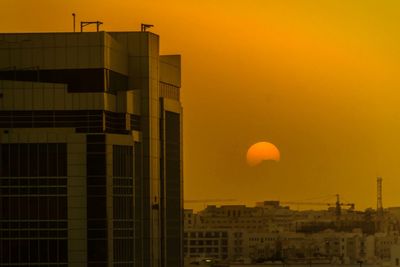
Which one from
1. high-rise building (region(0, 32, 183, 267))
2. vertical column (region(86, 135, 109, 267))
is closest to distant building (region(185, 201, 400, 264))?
high-rise building (region(0, 32, 183, 267))

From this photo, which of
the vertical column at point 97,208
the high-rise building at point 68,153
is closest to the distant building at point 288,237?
the high-rise building at point 68,153

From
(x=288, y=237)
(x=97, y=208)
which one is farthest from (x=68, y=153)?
(x=288, y=237)

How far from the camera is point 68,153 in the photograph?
204ft

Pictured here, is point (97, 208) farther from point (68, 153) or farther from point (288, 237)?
point (288, 237)

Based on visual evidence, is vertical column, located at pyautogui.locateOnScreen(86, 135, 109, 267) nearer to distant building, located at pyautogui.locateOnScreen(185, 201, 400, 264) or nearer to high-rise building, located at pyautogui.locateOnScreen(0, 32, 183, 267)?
high-rise building, located at pyautogui.locateOnScreen(0, 32, 183, 267)

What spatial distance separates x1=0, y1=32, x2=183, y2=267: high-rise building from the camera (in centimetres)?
6216

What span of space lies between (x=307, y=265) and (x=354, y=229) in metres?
68.4

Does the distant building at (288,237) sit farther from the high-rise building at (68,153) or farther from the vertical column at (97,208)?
the vertical column at (97,208)

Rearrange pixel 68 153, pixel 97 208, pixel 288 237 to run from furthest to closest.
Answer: pixel 288 237, pixel 97 208, pixel 68 153

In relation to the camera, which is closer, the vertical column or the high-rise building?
the high-rise building

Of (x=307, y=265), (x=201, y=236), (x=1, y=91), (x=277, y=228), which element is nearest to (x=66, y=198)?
(x=1, y=91)

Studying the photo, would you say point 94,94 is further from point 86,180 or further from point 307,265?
point 307,265

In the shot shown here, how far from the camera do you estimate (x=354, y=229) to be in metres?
192

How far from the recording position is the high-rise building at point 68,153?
6216 cm
